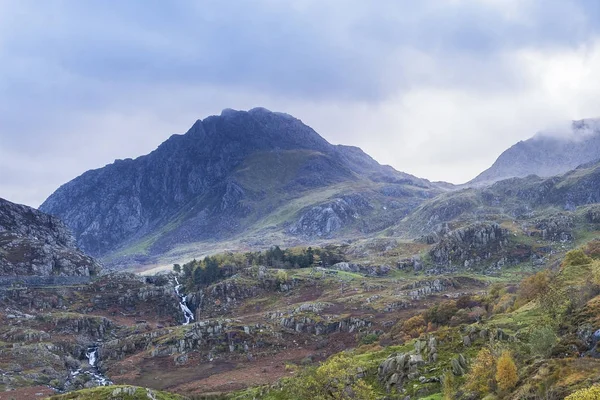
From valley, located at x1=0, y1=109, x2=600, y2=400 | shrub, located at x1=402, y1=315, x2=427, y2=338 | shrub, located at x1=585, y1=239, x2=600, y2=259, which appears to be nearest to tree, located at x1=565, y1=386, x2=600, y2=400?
valley, located at x1=0, y1=109, x2=600, y2=400

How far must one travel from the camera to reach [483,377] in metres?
49.2

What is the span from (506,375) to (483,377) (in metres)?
4.07

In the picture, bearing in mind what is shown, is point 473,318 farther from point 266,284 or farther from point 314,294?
point 266,284

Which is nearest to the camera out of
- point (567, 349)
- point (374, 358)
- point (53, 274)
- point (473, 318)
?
point (567, 349)

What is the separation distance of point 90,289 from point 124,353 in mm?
63834

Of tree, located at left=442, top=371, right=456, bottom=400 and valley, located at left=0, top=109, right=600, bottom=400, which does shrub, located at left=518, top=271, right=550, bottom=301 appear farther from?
tree, located at left=442, top=371, right=456, bottom=400

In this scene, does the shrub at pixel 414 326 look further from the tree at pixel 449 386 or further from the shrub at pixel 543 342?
the shrub at pixel 543 342

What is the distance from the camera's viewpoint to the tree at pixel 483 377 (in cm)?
4841

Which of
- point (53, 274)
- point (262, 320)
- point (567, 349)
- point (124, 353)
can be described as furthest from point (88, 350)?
point (567, 349)

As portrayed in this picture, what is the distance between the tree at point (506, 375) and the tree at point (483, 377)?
2.36 metres

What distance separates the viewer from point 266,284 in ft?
641

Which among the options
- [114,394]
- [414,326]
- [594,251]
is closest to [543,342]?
[414,326]

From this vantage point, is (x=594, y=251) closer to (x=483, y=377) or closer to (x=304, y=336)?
(x=304, y=336)

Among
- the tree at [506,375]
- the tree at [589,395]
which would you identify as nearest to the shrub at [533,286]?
the tree at [506,375]
